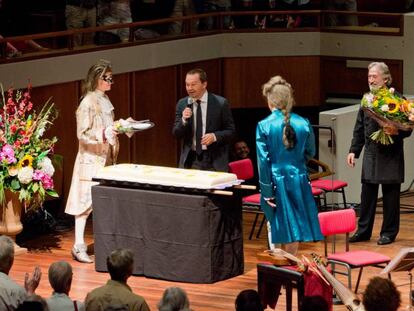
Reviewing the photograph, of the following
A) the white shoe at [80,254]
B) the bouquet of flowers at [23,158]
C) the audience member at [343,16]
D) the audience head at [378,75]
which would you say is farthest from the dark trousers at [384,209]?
the audience member at [343,16]

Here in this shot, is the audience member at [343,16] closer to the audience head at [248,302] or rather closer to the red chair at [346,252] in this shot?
the red chair at [346,252]

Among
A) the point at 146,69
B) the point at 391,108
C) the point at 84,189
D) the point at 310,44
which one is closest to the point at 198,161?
the point at 84,189

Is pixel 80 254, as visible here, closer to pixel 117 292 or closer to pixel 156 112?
pixel 117 292

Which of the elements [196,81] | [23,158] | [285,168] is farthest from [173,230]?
[23,158]

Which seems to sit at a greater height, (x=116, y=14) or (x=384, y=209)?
(x=116, y=14)

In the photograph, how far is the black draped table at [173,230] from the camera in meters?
9.12

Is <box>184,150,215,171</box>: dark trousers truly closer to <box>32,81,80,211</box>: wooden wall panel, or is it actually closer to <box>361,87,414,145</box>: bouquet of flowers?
<box>361,87,414,145</box>: bouquet of flowers

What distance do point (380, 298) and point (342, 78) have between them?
9164 millimetres

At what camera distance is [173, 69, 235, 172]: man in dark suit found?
983 cm

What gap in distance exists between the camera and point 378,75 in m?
10.1

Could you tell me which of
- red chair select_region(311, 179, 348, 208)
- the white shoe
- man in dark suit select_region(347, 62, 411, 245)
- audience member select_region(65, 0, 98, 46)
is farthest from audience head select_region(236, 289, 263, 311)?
audience member select_region(65, 0, 98, 46)

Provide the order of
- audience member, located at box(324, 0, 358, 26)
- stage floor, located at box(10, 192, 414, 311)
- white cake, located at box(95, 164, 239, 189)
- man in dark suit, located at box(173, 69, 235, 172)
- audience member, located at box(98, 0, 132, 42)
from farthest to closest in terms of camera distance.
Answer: audience member, located at box(324, 0, 358, 26), audience member, located at box(98, 0, 132, 42), man in dark suit, located at box(173, 69, 235, 172), white cake, located at box(95, 164, 239, 189), stage floor, located at box(10, 192, 414, 311)

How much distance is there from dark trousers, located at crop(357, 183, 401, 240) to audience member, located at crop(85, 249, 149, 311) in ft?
13.3

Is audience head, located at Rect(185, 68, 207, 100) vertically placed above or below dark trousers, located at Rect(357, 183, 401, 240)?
above
